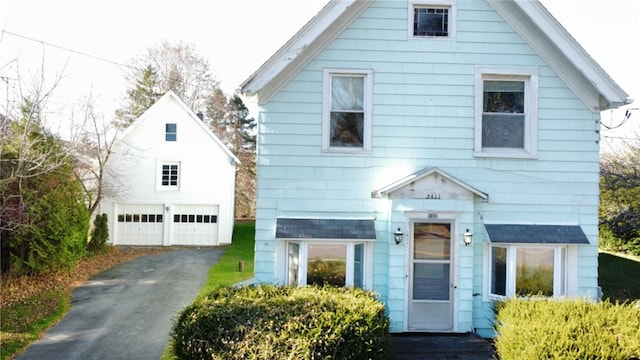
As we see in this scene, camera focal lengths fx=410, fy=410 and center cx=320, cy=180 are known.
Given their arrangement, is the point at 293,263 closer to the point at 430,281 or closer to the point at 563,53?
the point at 430,281

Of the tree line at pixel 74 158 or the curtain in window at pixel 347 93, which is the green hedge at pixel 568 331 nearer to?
the curtain in window at pixel 347 93

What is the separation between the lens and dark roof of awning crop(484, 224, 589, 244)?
742 cm

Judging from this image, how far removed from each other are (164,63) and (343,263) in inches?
1038

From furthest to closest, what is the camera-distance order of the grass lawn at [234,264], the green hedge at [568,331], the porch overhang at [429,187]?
the grass lawn at [234,264], the porch overhang at [429,187], the green hedge at [568,331]

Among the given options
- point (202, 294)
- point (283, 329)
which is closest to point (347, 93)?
point (283, 329)

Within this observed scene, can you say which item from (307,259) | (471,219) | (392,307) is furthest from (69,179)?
(471,219)

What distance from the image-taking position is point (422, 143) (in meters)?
7.73

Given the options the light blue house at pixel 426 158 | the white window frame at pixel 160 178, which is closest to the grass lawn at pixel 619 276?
the light blue house at pixel 426 158

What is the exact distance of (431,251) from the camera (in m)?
7.69

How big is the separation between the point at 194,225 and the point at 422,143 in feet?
52.9

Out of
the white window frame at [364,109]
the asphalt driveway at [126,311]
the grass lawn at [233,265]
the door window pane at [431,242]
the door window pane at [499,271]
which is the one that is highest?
the white window frame at [364,109]

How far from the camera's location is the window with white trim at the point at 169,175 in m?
21.0

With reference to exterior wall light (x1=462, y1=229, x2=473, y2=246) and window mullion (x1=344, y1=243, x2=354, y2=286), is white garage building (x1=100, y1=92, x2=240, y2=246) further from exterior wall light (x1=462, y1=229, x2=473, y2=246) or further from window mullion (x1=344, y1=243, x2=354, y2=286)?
exterior wall light (x1=462, y1=229, x2=473, y2=246)

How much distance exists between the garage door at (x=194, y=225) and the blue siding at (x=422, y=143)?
1431cm
